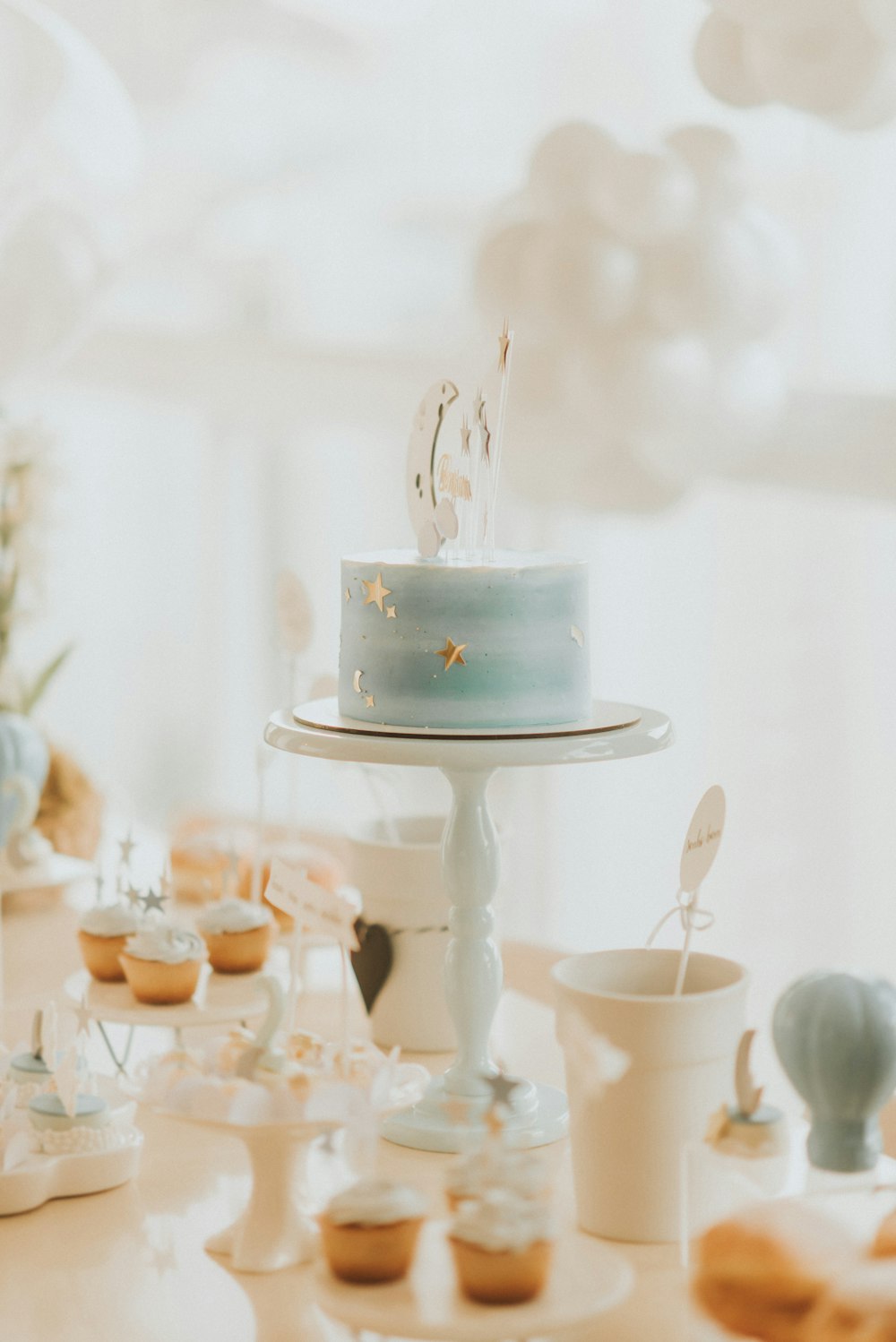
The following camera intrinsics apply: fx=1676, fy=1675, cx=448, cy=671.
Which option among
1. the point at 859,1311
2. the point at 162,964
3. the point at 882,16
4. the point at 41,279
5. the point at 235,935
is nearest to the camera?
the point at 859,1311

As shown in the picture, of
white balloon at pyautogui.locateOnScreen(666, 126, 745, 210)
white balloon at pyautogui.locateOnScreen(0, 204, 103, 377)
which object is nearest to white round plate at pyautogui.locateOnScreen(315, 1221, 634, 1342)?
white balloon at pyautogui.locateOnScreen(666, 126, 745, 210)

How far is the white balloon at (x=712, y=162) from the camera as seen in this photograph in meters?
1.88

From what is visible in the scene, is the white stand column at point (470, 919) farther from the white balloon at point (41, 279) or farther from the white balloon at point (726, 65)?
the white balloon at point (41, 279)

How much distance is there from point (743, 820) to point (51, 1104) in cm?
143

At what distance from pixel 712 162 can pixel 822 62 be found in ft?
1.06

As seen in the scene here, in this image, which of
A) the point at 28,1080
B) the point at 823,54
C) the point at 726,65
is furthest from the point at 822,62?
the point at 28,1080

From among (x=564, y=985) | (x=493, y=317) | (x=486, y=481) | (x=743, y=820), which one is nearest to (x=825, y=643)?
(x=743, y=820)

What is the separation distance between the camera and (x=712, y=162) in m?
1.90

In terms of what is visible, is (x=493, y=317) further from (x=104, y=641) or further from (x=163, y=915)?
(x=104, y=641)

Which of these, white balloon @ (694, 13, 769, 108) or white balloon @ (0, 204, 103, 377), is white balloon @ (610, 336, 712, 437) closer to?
white balloon @ (694, 13, 769, 108)

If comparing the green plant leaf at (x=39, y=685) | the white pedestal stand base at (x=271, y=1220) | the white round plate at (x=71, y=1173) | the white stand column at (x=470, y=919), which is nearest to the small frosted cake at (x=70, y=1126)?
the white round plate at (x=71, y=1173)

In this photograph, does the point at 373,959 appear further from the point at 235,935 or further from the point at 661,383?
the point at 661,383

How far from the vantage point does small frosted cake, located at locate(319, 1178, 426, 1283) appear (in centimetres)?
79

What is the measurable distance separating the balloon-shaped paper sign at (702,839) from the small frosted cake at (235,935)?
1.51 ft
